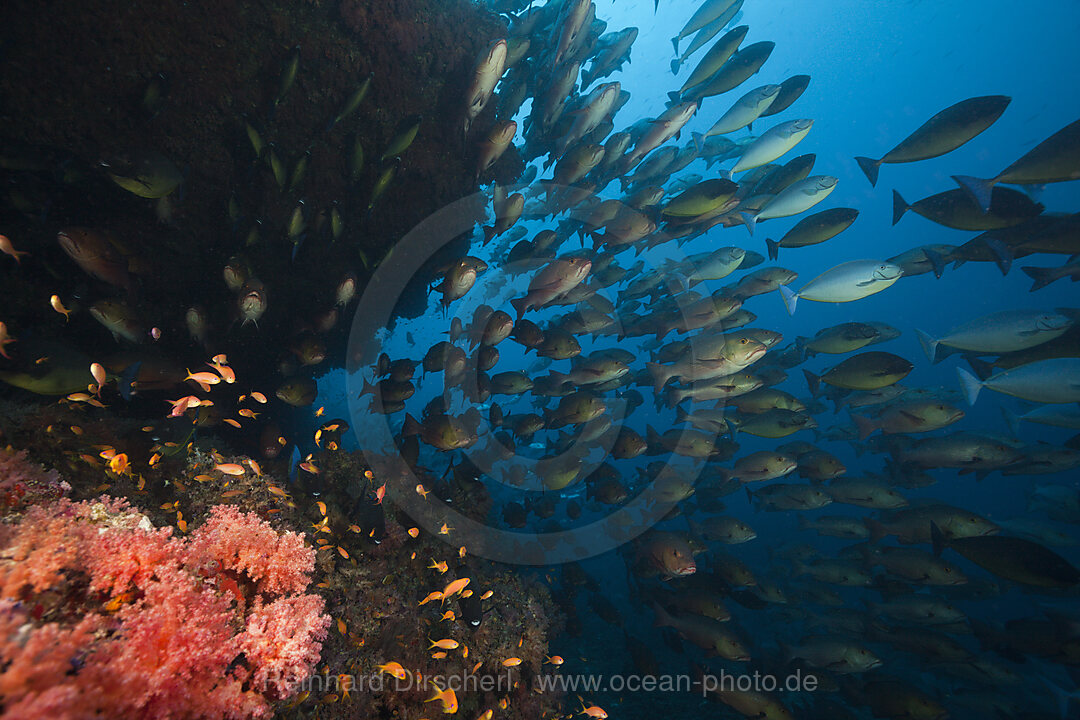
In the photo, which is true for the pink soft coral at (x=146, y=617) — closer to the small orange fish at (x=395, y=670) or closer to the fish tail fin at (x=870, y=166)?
the small orange fish at (x=395, y=670)

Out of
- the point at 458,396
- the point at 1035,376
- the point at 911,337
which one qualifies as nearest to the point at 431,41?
the point at 458,396

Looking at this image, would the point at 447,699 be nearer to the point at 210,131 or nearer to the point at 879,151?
the point at 210,131

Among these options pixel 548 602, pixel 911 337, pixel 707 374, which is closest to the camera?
pixel 707 374

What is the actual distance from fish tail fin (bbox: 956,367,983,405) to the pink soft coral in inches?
286

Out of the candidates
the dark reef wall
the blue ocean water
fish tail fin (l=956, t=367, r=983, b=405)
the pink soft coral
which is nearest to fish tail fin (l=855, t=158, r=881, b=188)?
fish tail fin (l=956, t=367, r=983, b=405)

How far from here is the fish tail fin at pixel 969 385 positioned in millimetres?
4415

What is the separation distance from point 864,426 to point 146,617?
850cm

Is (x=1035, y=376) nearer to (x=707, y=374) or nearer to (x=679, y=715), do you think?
(x=707, y=374)

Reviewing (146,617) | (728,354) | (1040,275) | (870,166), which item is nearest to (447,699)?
(146,617)

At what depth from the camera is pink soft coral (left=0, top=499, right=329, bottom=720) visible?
4.21 ft

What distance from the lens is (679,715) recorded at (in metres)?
7.12

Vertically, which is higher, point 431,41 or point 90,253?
point 431,41

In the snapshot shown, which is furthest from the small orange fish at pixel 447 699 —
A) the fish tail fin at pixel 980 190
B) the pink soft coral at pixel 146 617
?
the fish tail fin at pixel 980 190

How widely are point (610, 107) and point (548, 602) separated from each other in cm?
830
